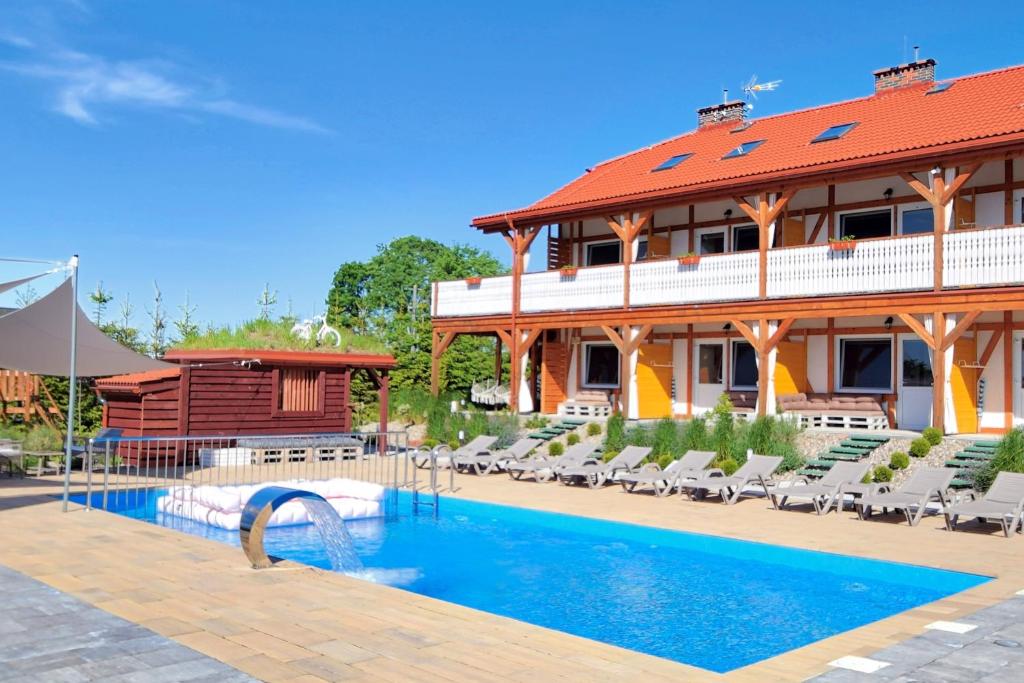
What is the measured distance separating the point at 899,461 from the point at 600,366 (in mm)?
10709

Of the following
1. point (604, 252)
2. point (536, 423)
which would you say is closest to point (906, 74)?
point (604, 252)

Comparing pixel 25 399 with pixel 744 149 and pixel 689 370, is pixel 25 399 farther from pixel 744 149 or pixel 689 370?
pixel 744 149

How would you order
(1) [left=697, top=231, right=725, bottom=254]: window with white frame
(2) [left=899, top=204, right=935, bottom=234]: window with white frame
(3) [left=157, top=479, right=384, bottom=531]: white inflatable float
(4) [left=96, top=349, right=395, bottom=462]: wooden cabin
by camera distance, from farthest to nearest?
1. (1) [left=697, top=231, right=725, bottom=254]: window with white frame
2. (2) [left=899, top=204, right=935, bottom=234]: window with white frame
3. (4) [left=96, top=349, right=395, bottom=462]: wooden cabin
4. (3) [left=157, top=479, right=384, bottom=531]: white inflatable float

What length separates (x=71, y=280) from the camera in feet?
37.9

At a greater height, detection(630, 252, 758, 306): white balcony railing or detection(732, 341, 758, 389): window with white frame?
detection(630, 252, 758, 306): white balcony railing

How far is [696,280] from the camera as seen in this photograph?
20234 mm

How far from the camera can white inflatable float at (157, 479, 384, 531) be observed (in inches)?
508

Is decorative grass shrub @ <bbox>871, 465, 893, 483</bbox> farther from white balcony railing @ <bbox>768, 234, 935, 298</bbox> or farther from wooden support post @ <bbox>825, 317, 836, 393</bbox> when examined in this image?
wooden support post @ <bbox>825, 317, 836, 393</bbox>

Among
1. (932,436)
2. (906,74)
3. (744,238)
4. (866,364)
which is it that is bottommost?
(932,436)

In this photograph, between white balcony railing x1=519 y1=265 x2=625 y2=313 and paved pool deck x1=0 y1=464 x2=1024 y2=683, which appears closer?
paved pool deck x1=0 y1=464 x2=1024 y2=683

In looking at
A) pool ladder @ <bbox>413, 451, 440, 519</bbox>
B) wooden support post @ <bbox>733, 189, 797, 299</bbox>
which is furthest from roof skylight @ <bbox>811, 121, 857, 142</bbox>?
pool ladder @ <bbox>413, 451, 440, 519</bbox>

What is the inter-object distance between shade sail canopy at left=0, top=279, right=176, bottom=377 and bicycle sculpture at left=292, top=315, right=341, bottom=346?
6.72 m

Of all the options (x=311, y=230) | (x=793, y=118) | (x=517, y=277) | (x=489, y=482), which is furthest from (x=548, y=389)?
(x=311, y=230)

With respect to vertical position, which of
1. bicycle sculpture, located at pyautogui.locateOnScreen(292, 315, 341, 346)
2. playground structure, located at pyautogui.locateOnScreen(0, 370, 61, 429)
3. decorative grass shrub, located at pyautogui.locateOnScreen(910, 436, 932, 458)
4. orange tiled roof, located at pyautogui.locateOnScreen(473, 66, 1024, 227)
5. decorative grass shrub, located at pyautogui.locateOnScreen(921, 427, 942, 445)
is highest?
orange tiled roof, located at pyautogui.locateOnScreen(473, 66, 1024, 227)
